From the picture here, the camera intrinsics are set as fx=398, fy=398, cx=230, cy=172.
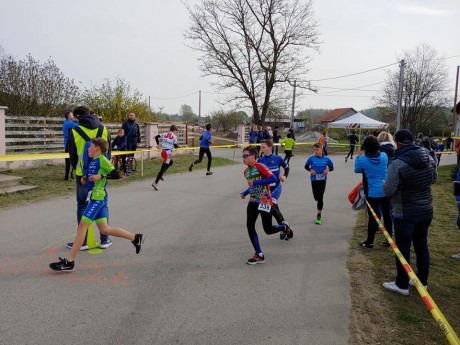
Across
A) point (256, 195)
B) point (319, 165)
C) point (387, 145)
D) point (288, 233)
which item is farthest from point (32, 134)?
point (387, 145)

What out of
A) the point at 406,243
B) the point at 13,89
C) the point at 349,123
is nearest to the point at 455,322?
the point at 406,243

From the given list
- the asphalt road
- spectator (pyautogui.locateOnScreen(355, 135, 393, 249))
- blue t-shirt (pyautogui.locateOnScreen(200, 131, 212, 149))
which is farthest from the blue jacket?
blue t-shirt (pyautogui.locateOnScreen(200, 131, 212, 149))

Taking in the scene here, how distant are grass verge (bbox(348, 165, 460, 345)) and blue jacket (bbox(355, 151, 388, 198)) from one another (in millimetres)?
890

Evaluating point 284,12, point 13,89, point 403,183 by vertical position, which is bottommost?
point 403,183

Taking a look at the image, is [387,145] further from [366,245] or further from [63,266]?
[63,266]

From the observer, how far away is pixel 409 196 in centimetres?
436

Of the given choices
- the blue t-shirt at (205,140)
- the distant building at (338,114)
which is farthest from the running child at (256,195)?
the distant building at (338,114)

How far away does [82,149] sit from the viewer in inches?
204

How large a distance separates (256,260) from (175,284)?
1234 mm

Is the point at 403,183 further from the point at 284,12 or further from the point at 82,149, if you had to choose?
the point at 284,12

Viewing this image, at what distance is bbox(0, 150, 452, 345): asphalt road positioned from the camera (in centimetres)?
340

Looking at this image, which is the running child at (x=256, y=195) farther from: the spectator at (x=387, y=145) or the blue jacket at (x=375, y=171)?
the spectator at (x=387, y=145)

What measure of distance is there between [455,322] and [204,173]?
39.0 ft

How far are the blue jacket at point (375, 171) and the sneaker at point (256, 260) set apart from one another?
2010 millimetres
